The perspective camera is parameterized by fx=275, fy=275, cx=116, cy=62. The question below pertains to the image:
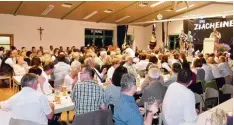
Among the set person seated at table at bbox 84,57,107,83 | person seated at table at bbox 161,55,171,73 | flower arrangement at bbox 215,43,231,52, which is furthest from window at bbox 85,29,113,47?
person seated at table at bbox 84,57,107,83

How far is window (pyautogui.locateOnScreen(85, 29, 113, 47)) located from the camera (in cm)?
1625

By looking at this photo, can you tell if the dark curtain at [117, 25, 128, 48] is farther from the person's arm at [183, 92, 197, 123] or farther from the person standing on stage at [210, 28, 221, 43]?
the person's arm at [183, 92, 197, 123]

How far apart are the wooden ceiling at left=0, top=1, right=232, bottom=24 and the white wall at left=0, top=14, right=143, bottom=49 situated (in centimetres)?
35

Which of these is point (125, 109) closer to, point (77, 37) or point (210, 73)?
point (210, 73)

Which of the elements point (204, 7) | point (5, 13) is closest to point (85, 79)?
point (5, 13)

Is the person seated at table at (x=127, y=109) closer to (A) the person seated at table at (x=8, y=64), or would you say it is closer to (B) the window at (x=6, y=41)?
(A) the person seated at table at (x=8, y=64)

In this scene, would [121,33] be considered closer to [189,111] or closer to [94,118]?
[189,111]

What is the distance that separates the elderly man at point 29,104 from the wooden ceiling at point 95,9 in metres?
9.03

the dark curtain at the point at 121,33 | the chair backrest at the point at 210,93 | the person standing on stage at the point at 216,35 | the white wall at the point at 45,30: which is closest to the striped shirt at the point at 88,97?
the chair backrest at the point at 210,93

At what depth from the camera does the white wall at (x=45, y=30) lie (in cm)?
1293

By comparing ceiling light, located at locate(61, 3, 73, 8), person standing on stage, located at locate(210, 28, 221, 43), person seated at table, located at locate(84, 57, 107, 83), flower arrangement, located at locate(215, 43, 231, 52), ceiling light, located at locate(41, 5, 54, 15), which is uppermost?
ceiling light, located at locate(61, 3, 73, 8)

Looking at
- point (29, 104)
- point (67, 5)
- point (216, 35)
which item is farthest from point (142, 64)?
point (216, 35)

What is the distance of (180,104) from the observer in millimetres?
2898

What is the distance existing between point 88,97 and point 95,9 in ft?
34.6
